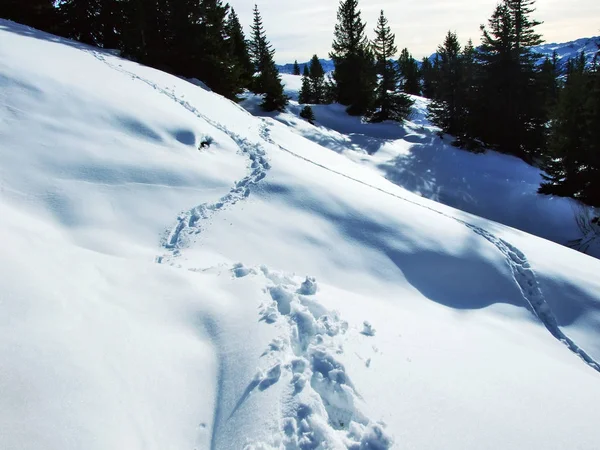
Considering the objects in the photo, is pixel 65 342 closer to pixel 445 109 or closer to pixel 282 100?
pixel 282 100

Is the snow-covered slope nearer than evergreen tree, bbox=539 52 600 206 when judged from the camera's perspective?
No

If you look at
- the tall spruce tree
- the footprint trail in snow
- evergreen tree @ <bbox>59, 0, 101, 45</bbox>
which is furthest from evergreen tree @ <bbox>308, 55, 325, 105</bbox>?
the footprint trail in snow

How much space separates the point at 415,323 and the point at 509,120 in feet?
78.6

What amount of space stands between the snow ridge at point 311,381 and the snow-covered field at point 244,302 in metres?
0.02

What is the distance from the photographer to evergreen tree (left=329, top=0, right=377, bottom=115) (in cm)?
3034

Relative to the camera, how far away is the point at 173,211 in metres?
7.49

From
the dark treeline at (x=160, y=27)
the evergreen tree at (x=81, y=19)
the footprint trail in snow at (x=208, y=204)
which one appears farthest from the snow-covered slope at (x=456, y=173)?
the evergreen tree at (x=81, y=19)

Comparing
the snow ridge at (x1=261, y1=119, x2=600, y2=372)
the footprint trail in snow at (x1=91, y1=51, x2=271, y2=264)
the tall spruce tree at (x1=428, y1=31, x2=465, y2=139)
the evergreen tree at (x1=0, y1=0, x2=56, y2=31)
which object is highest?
the evergreen tree at (x1=0, y1=0, x2=56, y2=31)

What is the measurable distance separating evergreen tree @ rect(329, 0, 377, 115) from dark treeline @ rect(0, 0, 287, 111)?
36.8 ft

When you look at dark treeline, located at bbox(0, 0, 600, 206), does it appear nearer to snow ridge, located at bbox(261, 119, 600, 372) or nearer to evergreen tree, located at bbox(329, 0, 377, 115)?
evergreen tree, located at bbox(329, 0, 377, 115)

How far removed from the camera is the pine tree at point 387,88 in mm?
29016

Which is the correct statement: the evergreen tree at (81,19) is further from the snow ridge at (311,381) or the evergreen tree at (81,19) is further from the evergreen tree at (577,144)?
the evergreen tree at (577,144)

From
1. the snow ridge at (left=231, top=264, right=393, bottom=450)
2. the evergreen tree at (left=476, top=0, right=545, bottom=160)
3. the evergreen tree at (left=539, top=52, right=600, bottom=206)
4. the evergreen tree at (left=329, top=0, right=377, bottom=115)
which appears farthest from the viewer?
the evergreen tree at (left=329, top=0, right=377, bottom=115)

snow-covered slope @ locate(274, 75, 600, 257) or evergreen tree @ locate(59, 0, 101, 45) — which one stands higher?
evergreen tree @ locate(59, 0, 101, 45)
